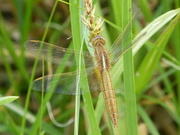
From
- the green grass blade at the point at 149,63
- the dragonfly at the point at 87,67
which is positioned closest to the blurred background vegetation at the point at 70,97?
the green grass blade at the point at 149,63

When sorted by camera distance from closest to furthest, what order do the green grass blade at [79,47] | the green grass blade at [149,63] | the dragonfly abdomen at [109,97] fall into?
1. the green grass blade at [79,47]
2. the dragonfly abdomen at [109,97]
3. the green grass blade at [149,63]

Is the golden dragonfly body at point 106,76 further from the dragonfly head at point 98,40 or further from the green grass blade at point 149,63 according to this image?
the green grass blade at point 149,63

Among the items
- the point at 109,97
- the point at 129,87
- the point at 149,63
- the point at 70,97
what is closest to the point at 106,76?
the point at 109,97

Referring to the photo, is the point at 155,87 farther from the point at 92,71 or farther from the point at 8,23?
the point at 8,23

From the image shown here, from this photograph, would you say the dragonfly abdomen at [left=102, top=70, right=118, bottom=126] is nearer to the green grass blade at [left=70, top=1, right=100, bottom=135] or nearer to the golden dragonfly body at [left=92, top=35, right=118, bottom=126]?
the golden dragonfly body at [left=92, top=35, right=118, bottom=126]

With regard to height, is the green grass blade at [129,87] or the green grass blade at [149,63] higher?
the green grass blade at [149,63]

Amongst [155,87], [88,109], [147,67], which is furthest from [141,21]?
[88,109]

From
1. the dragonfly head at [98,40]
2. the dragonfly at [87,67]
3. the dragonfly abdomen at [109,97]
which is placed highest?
the dragonfly head at [98,40]
